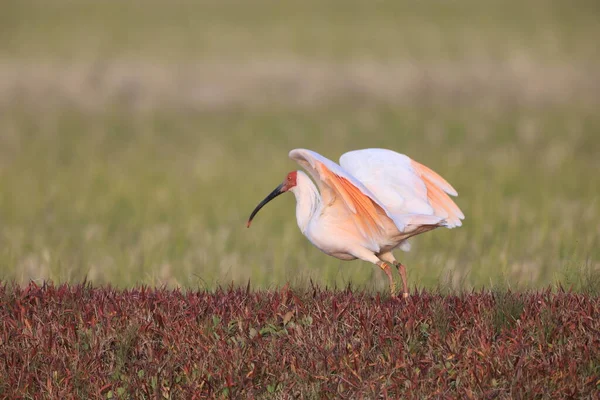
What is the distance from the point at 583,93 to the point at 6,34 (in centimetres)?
1899

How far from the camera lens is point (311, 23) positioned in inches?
1357

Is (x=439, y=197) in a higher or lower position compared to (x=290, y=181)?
lower

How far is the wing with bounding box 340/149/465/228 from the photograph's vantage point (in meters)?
5.92

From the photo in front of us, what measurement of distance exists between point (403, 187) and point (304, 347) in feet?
4.03

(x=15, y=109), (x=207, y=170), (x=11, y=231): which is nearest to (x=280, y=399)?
(x=11, y=231)

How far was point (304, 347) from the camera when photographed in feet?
18.0

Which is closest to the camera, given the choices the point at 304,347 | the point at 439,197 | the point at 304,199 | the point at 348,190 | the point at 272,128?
the point at 304,347

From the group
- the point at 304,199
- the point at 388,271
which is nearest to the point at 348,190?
the point at 304,199

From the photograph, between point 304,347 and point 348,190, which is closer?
point 304,347

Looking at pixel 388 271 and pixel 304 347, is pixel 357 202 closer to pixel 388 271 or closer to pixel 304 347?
pixel 388 271

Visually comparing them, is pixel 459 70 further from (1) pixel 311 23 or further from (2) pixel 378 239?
(2) pixel 378 239

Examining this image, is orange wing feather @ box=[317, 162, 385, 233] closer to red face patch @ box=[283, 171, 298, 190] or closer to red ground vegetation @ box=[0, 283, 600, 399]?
red face patch @ box=[283, 171, 298, 190]

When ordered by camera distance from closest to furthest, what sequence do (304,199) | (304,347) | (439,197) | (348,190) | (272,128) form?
(304,347) → (348,190) → (304,199) → (439,197) → (272,128)

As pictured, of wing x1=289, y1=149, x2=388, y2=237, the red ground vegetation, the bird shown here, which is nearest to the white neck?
the bird
